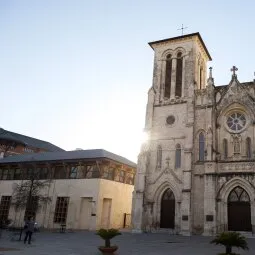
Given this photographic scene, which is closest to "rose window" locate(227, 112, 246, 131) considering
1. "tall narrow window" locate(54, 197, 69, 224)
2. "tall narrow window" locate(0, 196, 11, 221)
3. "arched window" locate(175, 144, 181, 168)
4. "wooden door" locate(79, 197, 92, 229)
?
"arched window" locate(175, 144, 181, 168)

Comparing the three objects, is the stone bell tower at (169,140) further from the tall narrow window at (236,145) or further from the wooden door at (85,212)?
the wooden door at (85,212)

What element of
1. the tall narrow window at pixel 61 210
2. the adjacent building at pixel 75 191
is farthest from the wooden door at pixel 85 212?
the tall narrow window at pixel 61 210

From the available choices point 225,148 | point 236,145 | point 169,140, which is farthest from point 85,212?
point 236,145

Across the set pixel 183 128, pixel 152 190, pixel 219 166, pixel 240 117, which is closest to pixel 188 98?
pixel 183 128

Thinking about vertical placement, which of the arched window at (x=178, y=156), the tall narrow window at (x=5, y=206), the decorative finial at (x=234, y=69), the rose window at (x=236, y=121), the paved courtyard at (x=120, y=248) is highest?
the decorative finial at (x=234, y=69)

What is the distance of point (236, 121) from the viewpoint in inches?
1194

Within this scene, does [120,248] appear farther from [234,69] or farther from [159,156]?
[234,69]

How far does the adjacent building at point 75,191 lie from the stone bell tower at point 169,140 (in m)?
4.79

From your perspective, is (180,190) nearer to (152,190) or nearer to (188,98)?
(152,190)

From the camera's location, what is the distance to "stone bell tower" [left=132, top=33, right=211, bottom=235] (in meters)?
29.6

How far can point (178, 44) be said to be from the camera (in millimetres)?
36438

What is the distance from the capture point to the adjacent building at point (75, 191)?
33.7 meters

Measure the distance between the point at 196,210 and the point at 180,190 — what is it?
2331mm

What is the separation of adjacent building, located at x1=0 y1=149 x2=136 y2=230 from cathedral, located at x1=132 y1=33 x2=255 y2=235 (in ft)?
15.9
